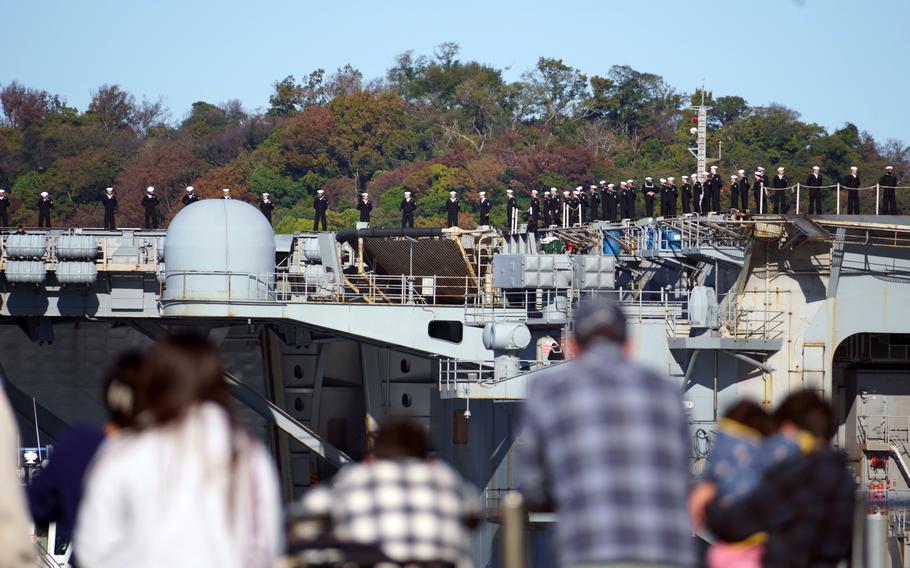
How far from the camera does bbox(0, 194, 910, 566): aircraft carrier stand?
28.3m

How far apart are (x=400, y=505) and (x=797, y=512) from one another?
70.0 inches

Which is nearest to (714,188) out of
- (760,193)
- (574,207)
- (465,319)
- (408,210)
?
(760,193)

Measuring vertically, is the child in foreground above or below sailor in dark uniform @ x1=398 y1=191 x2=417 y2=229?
below

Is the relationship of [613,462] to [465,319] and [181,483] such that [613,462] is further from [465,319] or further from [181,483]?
[465,319]

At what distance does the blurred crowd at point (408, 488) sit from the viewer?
5.03 m

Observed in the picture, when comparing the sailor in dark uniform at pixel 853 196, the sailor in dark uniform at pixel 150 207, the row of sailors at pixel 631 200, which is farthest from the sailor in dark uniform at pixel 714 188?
the sailor in dark uniform at pixel 150 207

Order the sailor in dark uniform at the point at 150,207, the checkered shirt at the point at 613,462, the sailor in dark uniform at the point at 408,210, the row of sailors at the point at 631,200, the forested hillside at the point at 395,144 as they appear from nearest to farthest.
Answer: the checkered shirt at the point at 613,462
the row of sailors at the point at 631,200
the sailor in dark uniform at the point at 408,210
the sailor in dark uniform at the point at 150,207
the forested hillside at the point at 395,144

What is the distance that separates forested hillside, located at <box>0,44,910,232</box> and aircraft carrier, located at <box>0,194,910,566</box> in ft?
125

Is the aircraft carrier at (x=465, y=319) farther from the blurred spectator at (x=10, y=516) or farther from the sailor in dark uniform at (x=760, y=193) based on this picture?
the blurred spectator at (x=10, y=516)

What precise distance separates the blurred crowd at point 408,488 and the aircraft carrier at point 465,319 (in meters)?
20.9

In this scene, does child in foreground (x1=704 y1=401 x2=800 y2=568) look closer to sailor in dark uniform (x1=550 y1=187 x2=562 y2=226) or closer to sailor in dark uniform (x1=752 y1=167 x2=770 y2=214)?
sailor in dark uniform (x1=752 y1=167 x2=770 y2=214)

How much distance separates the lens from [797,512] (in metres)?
6.04

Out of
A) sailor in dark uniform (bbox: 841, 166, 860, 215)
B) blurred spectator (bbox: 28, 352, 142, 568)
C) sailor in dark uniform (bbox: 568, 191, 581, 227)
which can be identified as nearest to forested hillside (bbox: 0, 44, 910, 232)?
sailor in dark uniform (bbox: 568, 191, 581, 227)

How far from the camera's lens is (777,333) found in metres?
28.5
